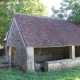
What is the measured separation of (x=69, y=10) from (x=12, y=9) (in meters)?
9.44

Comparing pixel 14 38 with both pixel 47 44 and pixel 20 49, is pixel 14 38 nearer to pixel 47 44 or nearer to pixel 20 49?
pixel 20 49

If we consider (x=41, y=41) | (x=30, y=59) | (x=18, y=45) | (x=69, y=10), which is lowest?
(x=30, y=59)

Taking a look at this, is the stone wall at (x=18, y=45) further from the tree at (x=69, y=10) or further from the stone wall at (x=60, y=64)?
the tree at (x=69, y=10)

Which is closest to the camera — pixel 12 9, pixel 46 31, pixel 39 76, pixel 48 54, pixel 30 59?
pixel 39 76

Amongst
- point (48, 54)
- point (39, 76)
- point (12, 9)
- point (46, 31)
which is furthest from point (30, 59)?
point (12, 9)

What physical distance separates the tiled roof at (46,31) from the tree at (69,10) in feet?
8.83

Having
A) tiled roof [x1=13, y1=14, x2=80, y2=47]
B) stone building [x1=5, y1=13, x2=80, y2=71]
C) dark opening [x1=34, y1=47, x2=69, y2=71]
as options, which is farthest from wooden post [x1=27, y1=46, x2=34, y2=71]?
dark opening [x1=34, y1=47, x2=69, y2=71]

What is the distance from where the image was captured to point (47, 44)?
12.9 metres

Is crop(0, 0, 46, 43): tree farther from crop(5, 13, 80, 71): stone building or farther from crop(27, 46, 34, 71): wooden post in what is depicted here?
crop(27, 46, 34, 71): wooden post

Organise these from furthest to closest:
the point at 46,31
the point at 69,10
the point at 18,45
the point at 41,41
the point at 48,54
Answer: the point at 69,10, the point at 48,54, the point at 46,31, the point at 18,45, the point at 41,41

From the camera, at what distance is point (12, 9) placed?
24172mm

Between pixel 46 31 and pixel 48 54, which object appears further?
pixel 48 54

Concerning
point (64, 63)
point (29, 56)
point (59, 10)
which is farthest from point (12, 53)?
point (59, 10)

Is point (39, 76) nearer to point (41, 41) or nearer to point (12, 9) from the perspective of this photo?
point (41, 41)
